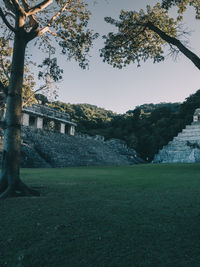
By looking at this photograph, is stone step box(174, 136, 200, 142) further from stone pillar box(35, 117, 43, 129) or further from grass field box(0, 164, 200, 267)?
grass field box(0, 164, 200, 267)

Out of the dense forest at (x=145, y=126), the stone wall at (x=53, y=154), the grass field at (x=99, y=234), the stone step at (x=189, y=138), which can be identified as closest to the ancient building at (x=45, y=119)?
the stone wall at (x=53, y=154)

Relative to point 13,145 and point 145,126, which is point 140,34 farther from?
point 145,126

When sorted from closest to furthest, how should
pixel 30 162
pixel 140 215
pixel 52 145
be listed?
pixel 140 215 → pixel 30 162 → pixel 52 145

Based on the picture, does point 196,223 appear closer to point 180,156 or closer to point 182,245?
point 182,245

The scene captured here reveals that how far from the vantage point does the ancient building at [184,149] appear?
3631cm

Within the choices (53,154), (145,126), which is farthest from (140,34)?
(145,126)

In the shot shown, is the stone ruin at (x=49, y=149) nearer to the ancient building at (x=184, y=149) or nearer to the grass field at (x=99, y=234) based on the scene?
the ancient building at (x=184, y=149)

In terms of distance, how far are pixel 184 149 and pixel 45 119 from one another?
982 inches

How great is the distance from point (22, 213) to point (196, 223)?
9.20ft

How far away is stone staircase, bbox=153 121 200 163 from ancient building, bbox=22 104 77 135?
17889 millimetres

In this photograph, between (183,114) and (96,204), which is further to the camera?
(183,114)

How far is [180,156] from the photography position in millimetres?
37594

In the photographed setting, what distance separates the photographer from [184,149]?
124 feet

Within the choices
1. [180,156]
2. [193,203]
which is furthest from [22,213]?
[180,156]
